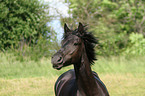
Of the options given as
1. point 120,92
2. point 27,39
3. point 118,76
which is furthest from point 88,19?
point 120,92

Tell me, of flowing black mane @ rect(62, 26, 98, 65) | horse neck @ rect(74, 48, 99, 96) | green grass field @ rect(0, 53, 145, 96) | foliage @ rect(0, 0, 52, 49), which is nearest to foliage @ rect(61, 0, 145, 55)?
foliage @ rect(0, 0, 52, 49)

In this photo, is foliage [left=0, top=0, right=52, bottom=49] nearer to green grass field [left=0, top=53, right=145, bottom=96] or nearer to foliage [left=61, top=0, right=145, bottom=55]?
green grass field [left=0, top=53, right=145, bottom=96]

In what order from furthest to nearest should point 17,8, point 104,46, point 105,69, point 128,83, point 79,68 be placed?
1. point 104,46
2. point 17,8
3. point 105,69
4. point 128,83
5. point 79,68

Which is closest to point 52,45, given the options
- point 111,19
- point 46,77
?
point 46,77

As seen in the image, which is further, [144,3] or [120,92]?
[144,3]

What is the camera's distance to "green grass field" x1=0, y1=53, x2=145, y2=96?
23.8 ft

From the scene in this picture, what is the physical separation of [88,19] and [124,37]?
4.15 meters

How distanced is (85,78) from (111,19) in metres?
17.4

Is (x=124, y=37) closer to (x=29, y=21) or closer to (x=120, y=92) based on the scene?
(x=29, y=21)

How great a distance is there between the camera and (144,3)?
18703 mm

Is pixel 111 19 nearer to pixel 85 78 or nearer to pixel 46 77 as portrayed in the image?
pixel 46 77

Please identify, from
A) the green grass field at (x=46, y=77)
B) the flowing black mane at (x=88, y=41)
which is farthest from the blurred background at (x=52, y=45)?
the flowing black mane at (x=88, y=41)

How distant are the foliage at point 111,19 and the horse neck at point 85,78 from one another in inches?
530

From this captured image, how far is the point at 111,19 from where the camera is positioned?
19.5 metres
